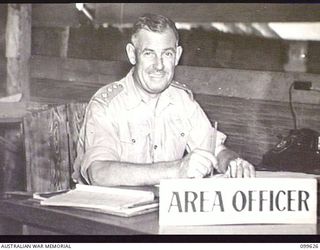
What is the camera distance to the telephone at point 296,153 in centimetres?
123

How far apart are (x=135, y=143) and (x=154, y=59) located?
0.20 metres

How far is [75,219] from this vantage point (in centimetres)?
87

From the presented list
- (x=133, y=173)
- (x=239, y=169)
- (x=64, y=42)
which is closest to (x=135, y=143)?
(x=133, y=173)

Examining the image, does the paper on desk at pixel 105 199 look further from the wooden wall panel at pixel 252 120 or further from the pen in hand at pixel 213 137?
the wooden wall panel at pixel 252 120

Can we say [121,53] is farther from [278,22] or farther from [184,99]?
[278,22]

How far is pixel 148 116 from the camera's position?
4.03 ft

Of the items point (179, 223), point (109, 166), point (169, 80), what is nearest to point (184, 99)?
point (169, 80)

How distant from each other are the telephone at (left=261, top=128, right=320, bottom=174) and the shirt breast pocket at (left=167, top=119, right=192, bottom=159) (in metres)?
0.20

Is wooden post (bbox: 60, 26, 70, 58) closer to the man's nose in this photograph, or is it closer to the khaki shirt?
the khaki shirt

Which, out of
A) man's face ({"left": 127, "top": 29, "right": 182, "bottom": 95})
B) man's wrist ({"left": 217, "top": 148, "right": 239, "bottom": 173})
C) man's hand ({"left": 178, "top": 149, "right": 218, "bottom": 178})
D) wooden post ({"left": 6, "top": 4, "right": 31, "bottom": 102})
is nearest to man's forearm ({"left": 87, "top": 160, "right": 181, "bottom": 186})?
man's hand ({"left": 178, "top": 149, "right": 218, "bottom": 178})

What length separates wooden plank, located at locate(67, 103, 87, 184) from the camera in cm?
128

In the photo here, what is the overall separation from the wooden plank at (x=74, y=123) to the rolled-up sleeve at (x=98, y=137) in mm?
53

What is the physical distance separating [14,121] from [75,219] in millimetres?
525

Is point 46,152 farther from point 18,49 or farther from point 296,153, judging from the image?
point 296,153
